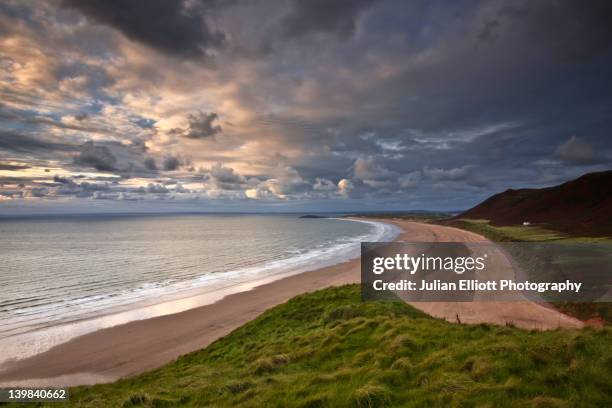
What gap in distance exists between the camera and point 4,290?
37.4 meters

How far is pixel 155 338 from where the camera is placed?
2386 centimetres

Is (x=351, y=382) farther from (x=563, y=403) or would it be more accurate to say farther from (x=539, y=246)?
(x=539, y=246)

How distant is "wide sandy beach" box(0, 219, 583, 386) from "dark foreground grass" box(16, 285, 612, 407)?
6.10m

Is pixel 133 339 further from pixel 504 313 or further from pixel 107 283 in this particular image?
pixel 504 313

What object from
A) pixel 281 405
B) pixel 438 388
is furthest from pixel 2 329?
pixel 438 388

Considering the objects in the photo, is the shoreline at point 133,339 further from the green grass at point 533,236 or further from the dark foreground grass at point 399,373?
the green grass at point 533,236

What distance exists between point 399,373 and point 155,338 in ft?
69.0

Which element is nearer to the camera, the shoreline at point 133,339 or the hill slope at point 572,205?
the shoreline at point 133,339

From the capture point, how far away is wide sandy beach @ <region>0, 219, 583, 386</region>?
18969mm

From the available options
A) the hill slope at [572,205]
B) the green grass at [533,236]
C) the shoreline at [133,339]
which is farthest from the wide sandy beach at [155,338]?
the hill slope at [572,205]

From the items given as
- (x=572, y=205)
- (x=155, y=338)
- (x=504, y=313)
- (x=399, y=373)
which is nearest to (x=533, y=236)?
(x=504, y=313)

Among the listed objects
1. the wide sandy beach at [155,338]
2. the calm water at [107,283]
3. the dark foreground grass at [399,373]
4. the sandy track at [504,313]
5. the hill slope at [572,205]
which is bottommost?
the calm water at [107,283]

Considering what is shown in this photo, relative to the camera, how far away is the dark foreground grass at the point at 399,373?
23.7 feet

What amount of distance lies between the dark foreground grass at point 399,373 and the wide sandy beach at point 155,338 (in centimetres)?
610
